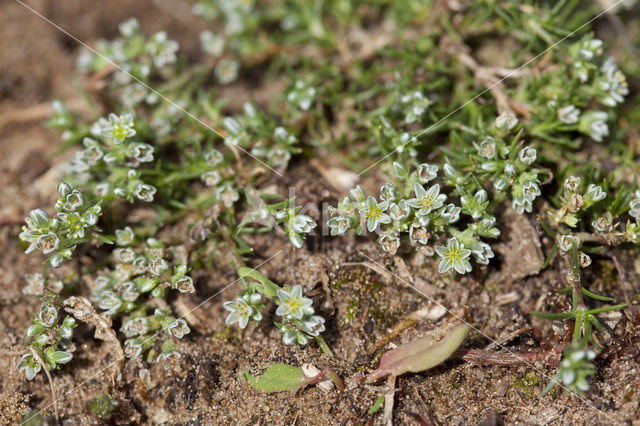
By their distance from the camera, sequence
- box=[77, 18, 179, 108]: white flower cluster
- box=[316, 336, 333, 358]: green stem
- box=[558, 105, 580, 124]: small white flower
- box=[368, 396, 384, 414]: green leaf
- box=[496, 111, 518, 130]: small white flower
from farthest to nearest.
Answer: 1. box=[77, 18, 179, 108]: white flower cluster
2. box=[558, 105, 580, 124]: small white flower
3. box=[496, 111, 518, 130]: small white flower
4. box=[316, 336, 333, 358]: green stem
5. box=[368, 396, 384, 414]: green leaf

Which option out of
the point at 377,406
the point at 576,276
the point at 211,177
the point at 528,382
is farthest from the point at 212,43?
the point at 528,382

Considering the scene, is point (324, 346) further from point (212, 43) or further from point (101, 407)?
point (212, 43)

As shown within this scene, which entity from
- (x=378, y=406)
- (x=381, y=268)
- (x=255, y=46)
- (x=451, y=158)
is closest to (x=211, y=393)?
(x=378, y=406)

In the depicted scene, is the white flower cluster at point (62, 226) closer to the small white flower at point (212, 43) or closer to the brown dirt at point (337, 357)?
the brown dirt at point (337, 357)

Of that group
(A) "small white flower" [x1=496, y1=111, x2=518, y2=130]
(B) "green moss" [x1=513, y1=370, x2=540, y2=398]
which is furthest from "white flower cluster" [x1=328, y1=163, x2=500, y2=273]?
(B) "green moss" [x1=513, y1=370, x2=540, y2=398]

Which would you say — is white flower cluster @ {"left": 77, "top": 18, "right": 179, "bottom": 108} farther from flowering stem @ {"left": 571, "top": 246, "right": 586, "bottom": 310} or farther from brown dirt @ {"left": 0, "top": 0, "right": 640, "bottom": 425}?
flowering stem @ {"left": 571, "top": 246, "right": 586, "bottom": 310}

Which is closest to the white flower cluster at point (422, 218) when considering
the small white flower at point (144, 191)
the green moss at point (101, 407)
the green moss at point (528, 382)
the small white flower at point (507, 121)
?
the small white flower at point (507, 121)
